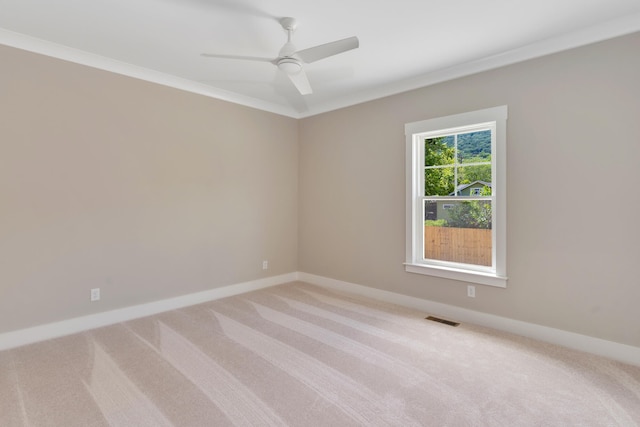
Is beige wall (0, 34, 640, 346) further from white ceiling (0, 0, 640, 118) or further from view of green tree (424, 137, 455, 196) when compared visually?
view of green tree (424, 137, 455, 196)

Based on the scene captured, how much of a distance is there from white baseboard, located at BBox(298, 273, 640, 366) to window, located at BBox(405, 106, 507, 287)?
1.16 feet

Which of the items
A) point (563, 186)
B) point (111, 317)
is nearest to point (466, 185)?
point (563, 186)

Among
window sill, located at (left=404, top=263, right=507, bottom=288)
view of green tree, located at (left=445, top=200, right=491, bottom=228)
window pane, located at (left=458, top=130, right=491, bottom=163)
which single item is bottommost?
window sill, located at (left=404, top=263, right=507, bottom=288)

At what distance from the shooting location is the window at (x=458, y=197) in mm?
3170

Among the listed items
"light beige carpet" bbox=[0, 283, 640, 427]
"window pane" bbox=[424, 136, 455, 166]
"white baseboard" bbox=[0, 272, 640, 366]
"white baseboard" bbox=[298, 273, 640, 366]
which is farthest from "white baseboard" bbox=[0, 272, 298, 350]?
"window pane" bbox=[424, 136, 455, 166]

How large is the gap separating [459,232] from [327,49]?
2.39 m

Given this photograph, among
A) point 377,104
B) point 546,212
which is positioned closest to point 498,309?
point 546,212

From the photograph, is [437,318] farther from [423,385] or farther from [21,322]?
[21,322]

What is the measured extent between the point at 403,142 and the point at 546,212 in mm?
1666

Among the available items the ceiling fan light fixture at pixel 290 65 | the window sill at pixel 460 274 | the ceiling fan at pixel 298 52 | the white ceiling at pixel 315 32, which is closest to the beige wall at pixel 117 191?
the white ceiling at pixel 315 32

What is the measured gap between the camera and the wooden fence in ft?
11.1

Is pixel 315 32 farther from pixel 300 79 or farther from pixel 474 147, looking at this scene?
pixel 474 147

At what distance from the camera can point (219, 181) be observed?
4.18 m

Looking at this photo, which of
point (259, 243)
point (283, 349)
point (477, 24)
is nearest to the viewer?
point (477, 24)
